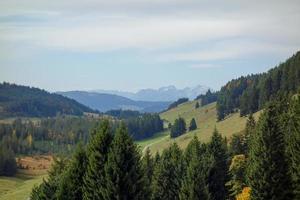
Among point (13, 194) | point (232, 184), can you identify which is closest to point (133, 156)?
point (232, 184)

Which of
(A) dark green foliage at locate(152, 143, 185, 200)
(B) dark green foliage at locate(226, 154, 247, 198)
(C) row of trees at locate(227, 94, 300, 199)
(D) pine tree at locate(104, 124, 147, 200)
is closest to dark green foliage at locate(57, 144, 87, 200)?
(D) pine tree at locate(104, 124, 147, 200)

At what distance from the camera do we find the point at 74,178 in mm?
43156

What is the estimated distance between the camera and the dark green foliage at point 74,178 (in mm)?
42531

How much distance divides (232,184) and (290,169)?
19.4 meters

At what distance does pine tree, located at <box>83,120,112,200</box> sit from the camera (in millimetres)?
39719

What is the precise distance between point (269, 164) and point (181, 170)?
27.5m

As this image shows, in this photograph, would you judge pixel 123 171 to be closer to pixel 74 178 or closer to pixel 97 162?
pixel 97 162

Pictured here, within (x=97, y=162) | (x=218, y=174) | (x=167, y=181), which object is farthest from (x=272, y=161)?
(x=167, y=181)

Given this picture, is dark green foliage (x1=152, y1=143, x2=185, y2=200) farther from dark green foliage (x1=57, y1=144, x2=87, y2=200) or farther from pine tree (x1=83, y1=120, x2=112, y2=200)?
pine tree (x1=83, y1=120, x2=112, y2=200)

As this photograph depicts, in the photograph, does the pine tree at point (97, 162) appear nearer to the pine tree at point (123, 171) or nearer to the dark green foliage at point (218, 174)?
the pine tree at point (123, 171)

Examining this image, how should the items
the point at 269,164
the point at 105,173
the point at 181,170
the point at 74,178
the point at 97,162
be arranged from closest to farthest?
the point at 105,173, the point at 97,162, the point at 74,178, the point at 269,164, the point at 181,170

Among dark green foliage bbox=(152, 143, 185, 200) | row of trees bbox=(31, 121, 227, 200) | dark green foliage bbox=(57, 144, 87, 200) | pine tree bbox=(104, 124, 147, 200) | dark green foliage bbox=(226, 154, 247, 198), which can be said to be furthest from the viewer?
dark green foliage bbox=(152, 143, 185, 200)

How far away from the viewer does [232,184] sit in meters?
70.1

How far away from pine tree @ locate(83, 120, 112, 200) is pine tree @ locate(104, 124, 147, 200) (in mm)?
780
